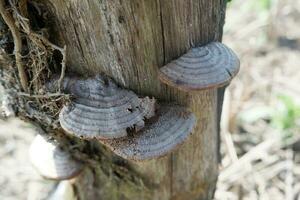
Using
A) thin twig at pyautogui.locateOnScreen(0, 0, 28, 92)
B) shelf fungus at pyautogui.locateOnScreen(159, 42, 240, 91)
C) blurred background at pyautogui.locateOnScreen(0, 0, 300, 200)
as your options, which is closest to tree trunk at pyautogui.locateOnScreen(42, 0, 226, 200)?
shelf fungus at pyautogui.locateOnScreen(159, 42, 240, 91)

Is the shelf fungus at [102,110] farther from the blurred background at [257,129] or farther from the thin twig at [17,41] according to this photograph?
the blurred background at [257,129]

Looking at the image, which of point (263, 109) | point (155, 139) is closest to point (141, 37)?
point (155, 139)

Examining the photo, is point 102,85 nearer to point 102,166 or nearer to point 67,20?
point 67,20

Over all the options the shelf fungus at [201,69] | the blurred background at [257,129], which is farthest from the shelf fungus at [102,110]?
the blurred background at [257,129]

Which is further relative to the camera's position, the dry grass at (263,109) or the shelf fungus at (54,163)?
the dry grass at (263,109)

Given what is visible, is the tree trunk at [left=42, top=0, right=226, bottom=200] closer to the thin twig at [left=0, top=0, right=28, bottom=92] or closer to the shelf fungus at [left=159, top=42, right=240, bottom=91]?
the shelf fungus at [left=159, top=42, right=240, bottom=91]

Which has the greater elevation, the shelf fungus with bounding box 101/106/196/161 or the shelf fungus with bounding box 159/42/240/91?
the shelf fungus with bounding box 159/42/240/91
